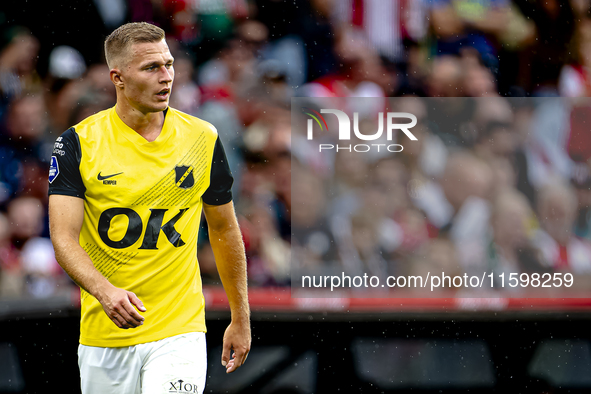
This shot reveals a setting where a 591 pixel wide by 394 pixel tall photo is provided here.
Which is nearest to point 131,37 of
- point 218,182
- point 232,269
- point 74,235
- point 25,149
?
point 218,182

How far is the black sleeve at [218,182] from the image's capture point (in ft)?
9.91

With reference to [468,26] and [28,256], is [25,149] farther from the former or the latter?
[468,26]

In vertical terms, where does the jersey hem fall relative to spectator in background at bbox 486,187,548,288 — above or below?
above

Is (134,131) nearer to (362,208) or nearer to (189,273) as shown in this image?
(189,273)

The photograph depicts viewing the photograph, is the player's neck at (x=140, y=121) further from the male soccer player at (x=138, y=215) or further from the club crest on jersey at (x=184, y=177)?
the club crest on jersey at (x=184, y=177)

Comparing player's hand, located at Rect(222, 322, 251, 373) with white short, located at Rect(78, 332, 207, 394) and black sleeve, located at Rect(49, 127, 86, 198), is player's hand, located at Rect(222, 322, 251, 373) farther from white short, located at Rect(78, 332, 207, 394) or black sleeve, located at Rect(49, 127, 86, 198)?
black sleeve, located at Rect(49, 127, 86, 198)

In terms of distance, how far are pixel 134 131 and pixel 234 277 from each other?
755 mm

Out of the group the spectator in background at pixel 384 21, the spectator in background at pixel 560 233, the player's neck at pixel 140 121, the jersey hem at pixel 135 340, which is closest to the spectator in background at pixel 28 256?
the jersey hem at pixel 135 340

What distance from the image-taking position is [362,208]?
17.5 feet

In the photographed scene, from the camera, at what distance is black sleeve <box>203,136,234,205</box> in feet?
9.91

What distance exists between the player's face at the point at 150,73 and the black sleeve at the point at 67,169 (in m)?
0.32

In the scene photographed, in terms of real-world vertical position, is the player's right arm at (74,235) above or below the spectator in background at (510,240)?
above

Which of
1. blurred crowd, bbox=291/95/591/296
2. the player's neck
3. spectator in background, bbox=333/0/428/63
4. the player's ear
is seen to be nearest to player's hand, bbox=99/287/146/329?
the player's neck

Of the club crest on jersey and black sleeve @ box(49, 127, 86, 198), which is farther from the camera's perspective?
the club crest on jersey
